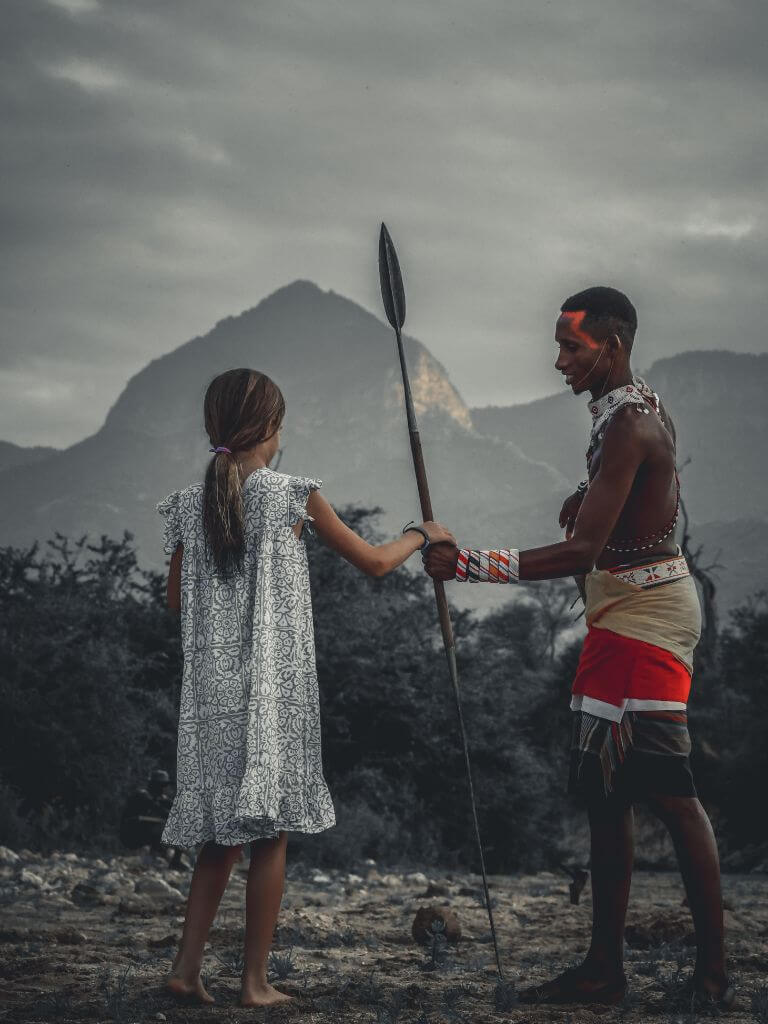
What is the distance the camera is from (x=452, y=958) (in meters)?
5.01

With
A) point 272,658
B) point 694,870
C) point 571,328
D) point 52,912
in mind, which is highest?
point 571,328

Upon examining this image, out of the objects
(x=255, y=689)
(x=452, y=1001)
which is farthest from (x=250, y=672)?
(x=452, y=1001)

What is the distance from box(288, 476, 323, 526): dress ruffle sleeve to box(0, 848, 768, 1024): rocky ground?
1.55m

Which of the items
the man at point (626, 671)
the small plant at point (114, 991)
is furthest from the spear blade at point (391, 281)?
the small plant at point (114, 991)

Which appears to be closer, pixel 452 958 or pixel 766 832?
pixel 452 958

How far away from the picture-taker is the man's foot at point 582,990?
12.5 ft

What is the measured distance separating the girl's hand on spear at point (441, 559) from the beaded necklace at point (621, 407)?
1.69 ft

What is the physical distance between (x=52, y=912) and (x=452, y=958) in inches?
96.6

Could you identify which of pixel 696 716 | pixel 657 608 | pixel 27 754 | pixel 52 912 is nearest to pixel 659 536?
pixel 657 608

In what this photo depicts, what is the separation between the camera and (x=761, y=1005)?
3.52 metres

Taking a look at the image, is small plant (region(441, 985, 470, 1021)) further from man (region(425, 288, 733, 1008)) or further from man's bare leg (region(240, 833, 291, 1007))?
man's bare leg (region(240, 833, 291, 1007))

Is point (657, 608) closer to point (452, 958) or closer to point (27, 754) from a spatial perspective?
point (452, 958)

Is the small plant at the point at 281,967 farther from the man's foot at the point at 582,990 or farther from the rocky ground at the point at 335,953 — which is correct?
the man's foot at the point at 582,990

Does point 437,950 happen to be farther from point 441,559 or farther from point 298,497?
point 298,497
